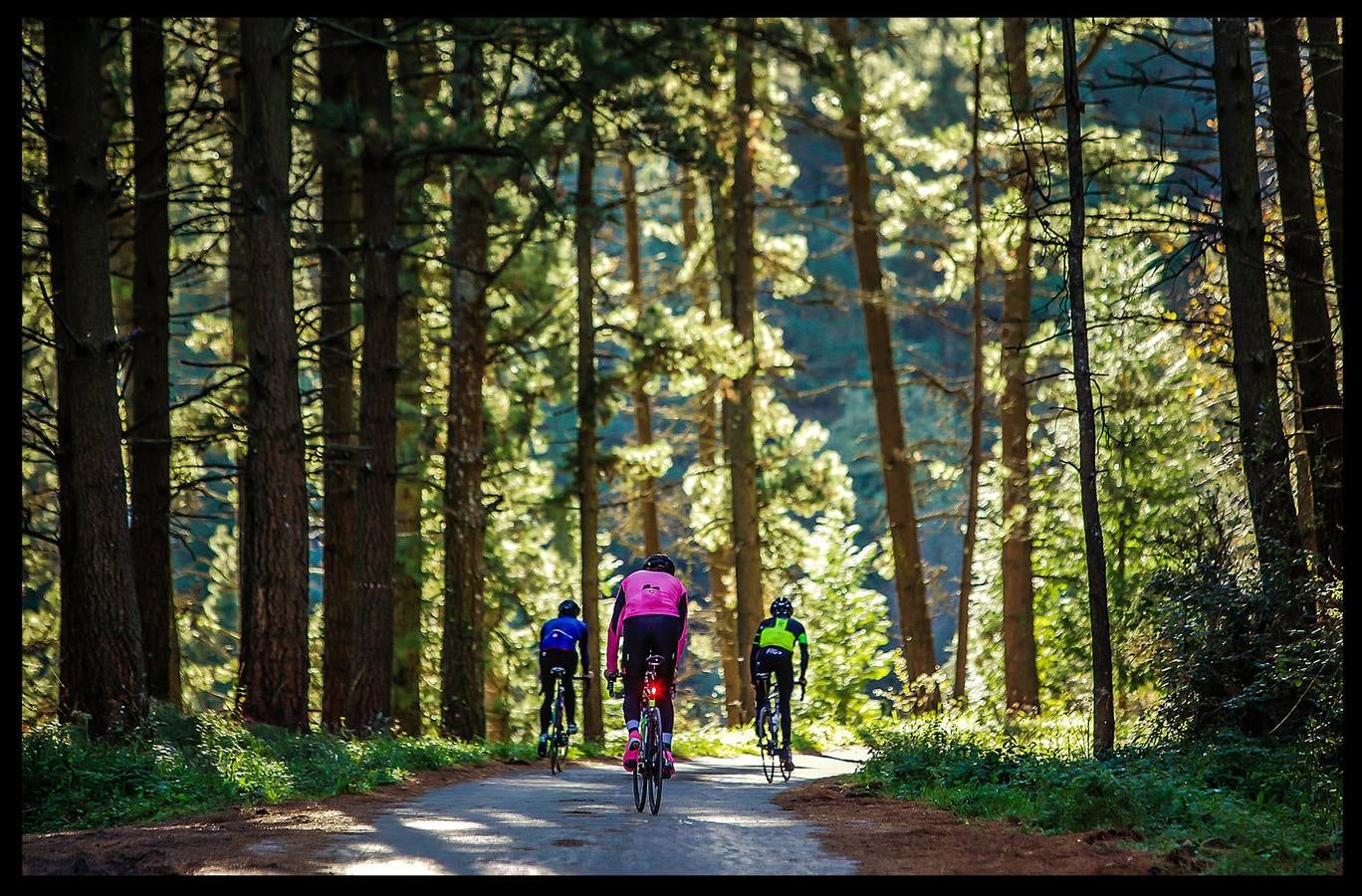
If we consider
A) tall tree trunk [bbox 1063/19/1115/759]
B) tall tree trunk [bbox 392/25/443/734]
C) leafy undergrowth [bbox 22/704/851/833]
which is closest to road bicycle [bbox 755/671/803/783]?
tall tree trunk [bbox 1063/19/1115/759]

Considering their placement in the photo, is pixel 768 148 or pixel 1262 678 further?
pixel 768 148

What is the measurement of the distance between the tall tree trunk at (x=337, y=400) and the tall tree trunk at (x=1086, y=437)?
9634 mm

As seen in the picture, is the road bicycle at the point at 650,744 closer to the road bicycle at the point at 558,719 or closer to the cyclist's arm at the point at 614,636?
the cyclist's arm at the point at 614,636

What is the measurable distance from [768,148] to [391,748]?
52.2ft

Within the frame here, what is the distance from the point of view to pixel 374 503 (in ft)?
57.4

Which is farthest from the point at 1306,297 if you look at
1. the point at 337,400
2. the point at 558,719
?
the point at 337,400

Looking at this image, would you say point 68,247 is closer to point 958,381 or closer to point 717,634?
point 958,381

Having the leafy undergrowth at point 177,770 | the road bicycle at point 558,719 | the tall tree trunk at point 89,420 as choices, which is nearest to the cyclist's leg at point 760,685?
the road bicycle at point 558,719

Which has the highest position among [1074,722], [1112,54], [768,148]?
[1112,54]

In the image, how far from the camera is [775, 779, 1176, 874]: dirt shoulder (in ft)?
24.6

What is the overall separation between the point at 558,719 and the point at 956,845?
8178 mm

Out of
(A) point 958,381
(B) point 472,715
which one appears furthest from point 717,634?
(B) point 472,715

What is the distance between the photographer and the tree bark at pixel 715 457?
28203mm

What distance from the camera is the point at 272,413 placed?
48.1 feet
